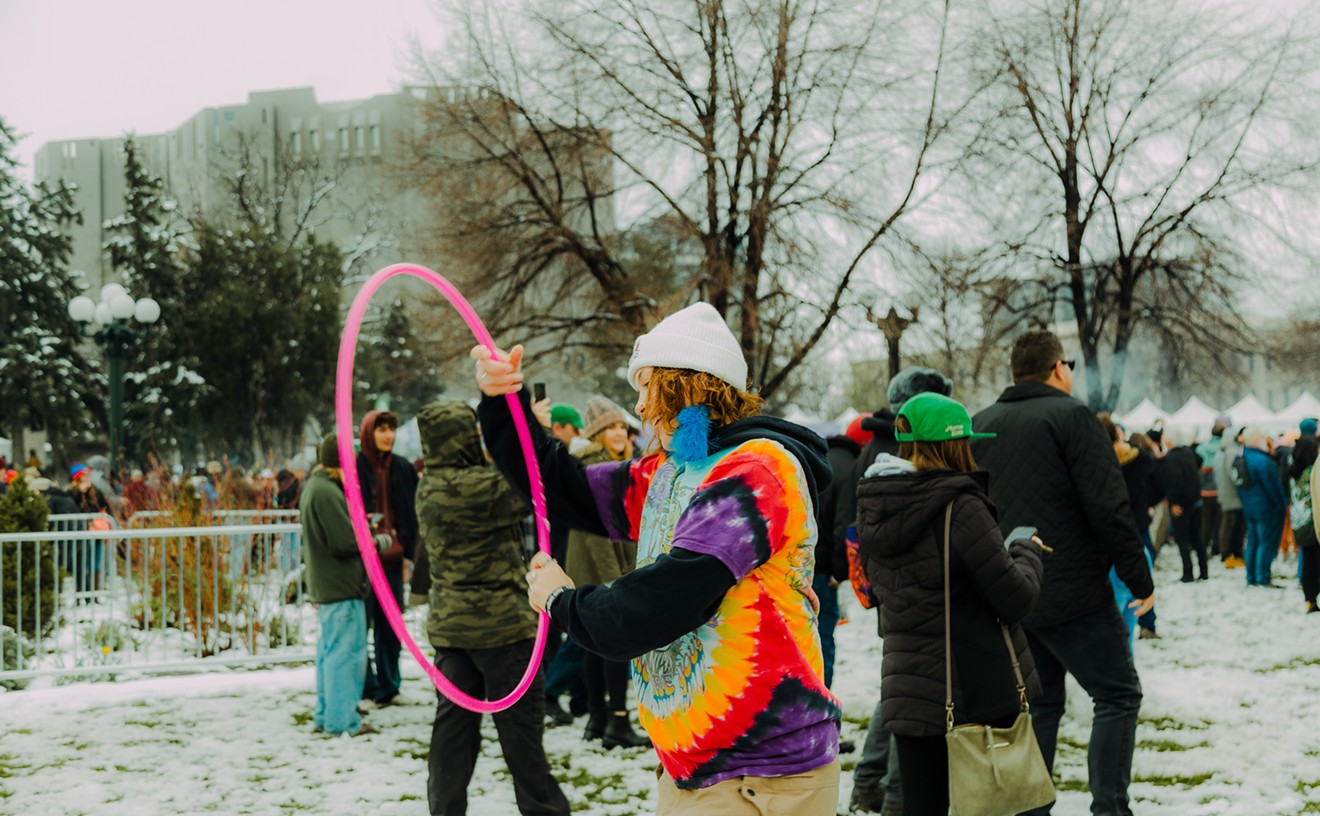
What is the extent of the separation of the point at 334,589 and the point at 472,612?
2.66 m

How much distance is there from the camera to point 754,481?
2.66 m

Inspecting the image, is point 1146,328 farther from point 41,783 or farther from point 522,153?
point 41,783

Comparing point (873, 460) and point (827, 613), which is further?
point (827, 613)

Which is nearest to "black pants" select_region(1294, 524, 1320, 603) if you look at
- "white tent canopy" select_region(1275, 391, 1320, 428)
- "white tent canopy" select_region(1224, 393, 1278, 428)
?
"white tent canopy" select_region(1224, 393, 1278, 428)

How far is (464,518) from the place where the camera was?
18.9 feet

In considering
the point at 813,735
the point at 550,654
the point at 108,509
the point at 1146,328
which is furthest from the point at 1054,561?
the point at 1146,328

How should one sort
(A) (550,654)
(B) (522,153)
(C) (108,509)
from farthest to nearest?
(B) (522,153) → (C) (108,509) → (A) (550,654)

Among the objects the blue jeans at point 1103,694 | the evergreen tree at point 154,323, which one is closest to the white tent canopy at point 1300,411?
the blue jeans at point 1103,694

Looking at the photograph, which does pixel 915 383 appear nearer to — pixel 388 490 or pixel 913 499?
pixel 913 499

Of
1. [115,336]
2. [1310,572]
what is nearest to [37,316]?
[115,336]

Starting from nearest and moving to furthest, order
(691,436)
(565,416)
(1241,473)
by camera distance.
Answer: (691,436)
(565,416)
(1241,473)

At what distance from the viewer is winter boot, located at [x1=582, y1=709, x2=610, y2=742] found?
25.1ft

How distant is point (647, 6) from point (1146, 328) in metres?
13.0

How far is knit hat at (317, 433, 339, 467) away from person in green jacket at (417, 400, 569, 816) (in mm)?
1956
